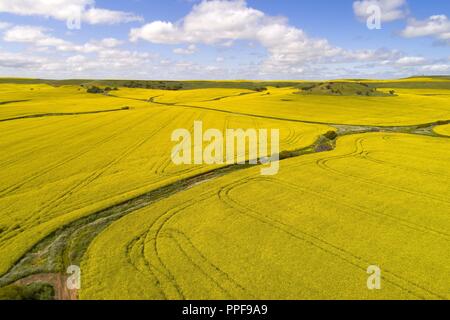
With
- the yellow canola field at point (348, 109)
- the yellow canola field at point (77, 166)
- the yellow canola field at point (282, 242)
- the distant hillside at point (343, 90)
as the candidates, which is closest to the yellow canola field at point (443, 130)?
the yellow canola field at point (348, 109)

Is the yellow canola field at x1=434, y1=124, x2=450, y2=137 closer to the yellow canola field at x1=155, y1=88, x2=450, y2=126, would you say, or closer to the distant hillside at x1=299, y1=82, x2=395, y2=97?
the yellow canola field at x1=155, y1=88, x2=450, y2=126

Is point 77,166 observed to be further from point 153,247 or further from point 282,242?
point 282,242

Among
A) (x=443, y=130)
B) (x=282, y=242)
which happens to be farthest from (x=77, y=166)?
(x=443, y=130)

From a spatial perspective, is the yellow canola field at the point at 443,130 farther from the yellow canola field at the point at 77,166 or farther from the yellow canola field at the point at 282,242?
the yellow canola field at the point at 282,242
